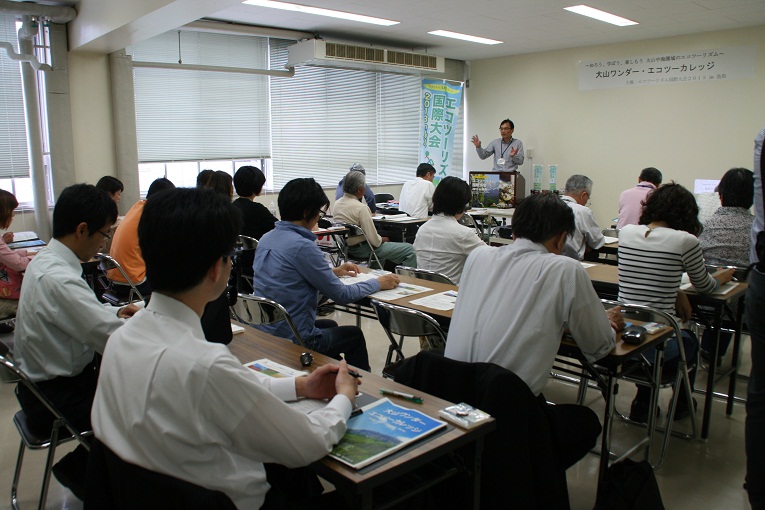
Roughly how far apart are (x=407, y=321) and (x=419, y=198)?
4.32 m

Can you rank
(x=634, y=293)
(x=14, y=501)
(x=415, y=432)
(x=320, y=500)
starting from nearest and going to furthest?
(x=415, y=432) → (x=320, y=500) → (x=14, y=501) → (x=634, y=293)

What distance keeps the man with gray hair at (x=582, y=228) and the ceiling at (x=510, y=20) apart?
246 centimetres

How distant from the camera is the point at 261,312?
2.75m

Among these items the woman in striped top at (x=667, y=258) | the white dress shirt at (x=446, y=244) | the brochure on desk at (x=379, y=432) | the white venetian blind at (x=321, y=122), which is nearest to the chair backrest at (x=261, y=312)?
the brochure on desk at (x=379, y=432)

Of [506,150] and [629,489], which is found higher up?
[506,150]

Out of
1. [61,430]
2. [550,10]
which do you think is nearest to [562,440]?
[61,430]

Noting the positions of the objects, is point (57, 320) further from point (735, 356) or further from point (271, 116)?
point (271, 116)

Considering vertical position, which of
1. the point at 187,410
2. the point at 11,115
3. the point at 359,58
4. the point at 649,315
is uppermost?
the point at 359,58

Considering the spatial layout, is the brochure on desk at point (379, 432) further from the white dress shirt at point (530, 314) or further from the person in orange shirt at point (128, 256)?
the person in orange shirt at point (128, 256)

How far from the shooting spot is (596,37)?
827 cm

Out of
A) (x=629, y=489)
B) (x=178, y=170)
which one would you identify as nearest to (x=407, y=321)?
(x=629, y=489)

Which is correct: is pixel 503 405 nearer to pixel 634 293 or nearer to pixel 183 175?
pixel 634 293

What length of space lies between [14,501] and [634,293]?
2.87m

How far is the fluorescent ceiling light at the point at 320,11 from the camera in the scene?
6.36 metres
